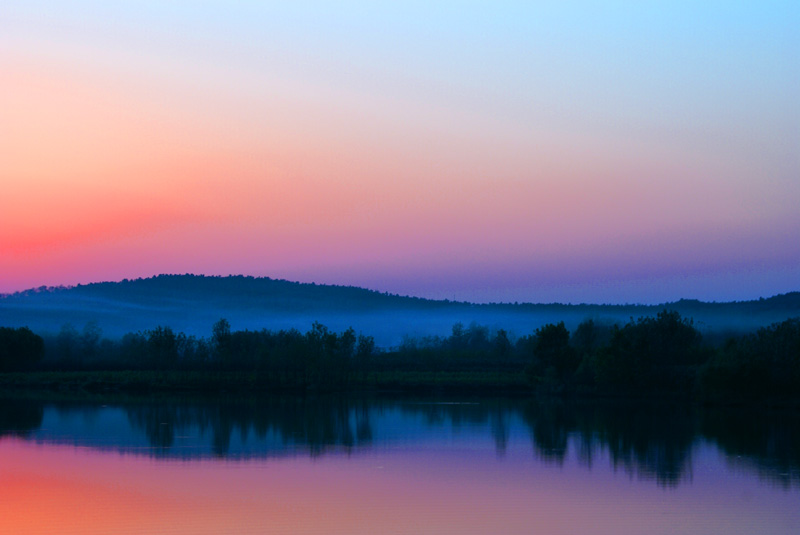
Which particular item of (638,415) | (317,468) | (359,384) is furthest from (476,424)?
(359,384)

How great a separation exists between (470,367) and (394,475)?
55759 mm

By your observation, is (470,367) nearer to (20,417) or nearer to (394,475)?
(20,417)

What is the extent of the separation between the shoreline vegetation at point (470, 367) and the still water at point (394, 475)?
8.97 metres

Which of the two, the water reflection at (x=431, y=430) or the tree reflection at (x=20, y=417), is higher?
the water reflection at (x=431, y=430)

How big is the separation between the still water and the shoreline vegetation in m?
8.97

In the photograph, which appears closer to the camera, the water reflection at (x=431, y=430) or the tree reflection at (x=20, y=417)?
the water reflection at (x=431, y=430)

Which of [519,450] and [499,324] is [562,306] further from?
[519,450]

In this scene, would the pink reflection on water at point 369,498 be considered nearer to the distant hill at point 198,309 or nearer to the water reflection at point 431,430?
the water reflection at point 431,430

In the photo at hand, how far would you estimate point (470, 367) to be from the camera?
7550 cm

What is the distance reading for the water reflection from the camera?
23.6 m

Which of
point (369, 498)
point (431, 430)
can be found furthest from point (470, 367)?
point (369, 498)

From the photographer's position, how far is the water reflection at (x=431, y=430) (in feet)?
77.5

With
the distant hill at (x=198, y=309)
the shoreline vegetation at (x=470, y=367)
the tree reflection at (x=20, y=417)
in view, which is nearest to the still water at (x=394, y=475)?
the tree reflection at (x=20, y=417)

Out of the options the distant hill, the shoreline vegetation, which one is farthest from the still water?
the distant hill
